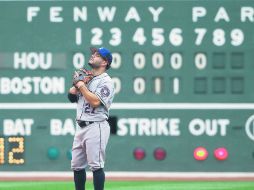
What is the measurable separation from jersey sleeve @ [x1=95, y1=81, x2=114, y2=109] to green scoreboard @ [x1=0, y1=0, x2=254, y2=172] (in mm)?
4068

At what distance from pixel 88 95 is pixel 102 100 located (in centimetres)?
16

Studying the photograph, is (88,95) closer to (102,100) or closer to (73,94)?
(102,100)

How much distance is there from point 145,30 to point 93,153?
177 inches

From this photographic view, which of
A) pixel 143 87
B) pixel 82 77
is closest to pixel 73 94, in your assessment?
pixel 82 77

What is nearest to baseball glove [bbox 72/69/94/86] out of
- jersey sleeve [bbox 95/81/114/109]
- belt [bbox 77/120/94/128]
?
jersey sleeve [bbox 95/81/114/109]

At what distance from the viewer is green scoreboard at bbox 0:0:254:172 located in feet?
41.1

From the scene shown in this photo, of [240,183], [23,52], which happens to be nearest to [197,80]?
[240,183]

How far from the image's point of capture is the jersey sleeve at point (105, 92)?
8362 mm

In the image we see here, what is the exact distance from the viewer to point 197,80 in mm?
12555

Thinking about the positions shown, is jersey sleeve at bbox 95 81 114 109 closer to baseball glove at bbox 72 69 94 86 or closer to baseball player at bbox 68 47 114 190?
baseball player at bbox 68 47 114 190

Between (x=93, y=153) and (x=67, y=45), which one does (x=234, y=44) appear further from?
(x=93, y=153)

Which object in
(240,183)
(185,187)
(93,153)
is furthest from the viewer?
(240,183)

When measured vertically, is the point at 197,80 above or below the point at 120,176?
above

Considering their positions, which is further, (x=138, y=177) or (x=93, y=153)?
(x=138, y=177)
